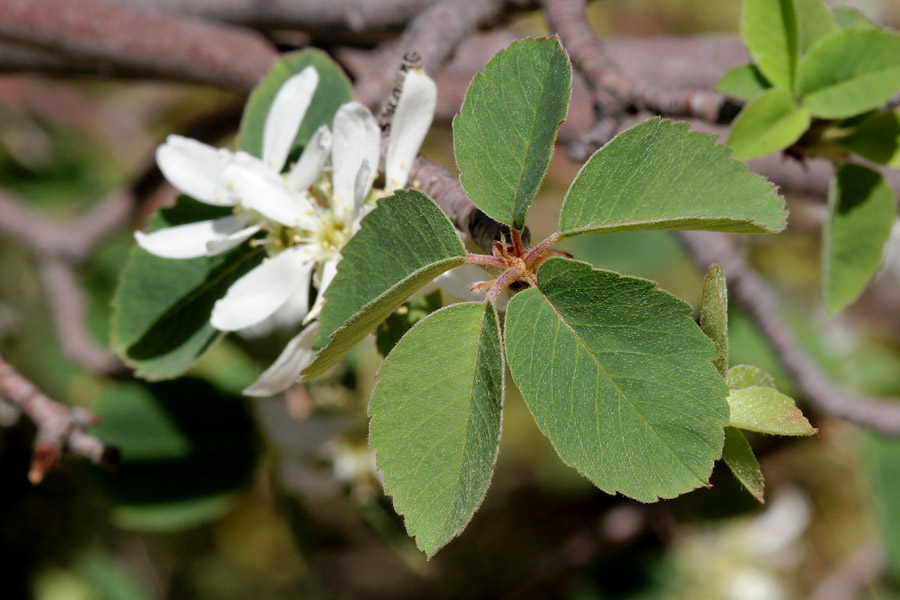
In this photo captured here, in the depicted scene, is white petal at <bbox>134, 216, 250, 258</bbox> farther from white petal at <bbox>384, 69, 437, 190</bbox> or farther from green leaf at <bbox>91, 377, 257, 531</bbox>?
green leaf at <bbox>91, 377, 257, 531</bbox>

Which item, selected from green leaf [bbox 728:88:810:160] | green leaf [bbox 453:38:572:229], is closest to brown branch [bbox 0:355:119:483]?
green leaf [bbox 453:38:572:229]

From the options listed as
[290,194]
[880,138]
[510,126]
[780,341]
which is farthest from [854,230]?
[290,194]

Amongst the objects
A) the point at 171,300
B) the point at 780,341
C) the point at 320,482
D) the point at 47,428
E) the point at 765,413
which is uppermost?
the point at 765,413

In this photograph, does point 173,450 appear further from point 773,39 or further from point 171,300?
point 773,39

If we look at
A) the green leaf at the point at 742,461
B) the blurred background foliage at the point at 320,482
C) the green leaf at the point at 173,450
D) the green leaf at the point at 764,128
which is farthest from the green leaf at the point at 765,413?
the green leaf at the point at 173,450

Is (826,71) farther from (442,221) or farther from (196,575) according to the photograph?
(196,575)

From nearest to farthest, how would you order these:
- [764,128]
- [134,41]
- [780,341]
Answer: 1. [764,128]
2. [134,41]
3. [780,341]

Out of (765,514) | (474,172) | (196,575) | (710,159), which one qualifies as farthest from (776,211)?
(196,575)
